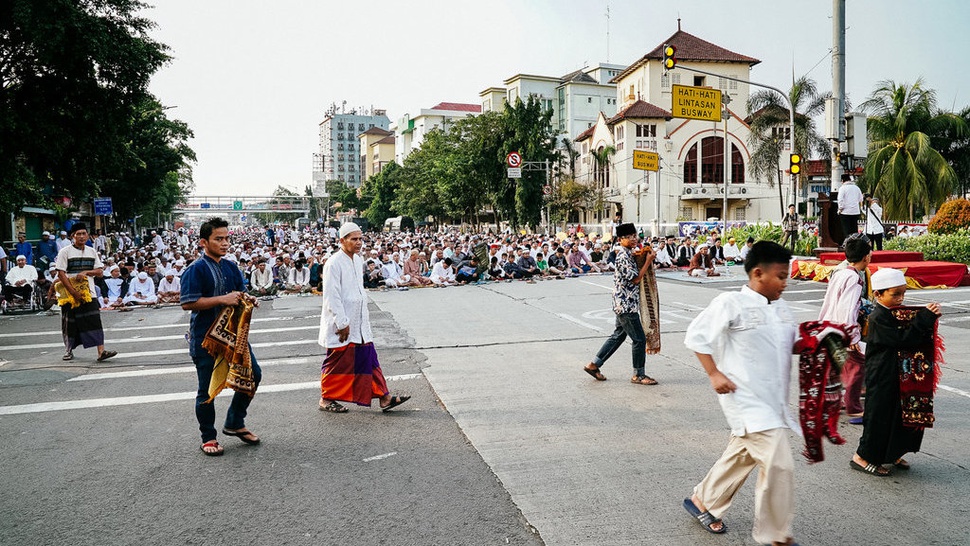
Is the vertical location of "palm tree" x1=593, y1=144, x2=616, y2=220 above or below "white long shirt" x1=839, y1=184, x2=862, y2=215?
above

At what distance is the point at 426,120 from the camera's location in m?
109

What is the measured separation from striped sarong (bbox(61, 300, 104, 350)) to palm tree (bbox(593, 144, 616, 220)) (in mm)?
44682

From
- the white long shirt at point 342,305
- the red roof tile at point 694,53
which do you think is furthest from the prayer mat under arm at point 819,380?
the red roof tile at point 694,53

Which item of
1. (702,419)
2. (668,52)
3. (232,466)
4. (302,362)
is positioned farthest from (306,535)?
(668,52)

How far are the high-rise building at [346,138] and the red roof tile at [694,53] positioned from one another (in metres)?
133

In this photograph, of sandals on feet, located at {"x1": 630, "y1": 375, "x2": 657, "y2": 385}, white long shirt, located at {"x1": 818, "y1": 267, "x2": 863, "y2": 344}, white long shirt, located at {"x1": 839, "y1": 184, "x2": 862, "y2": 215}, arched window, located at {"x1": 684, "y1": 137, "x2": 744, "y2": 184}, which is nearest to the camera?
white long shirt, located at {"x1": 818, "y1": 267, "x2": 863, "y2": 344}

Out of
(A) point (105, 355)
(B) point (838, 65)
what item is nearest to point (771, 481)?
(A) point (105, 355)

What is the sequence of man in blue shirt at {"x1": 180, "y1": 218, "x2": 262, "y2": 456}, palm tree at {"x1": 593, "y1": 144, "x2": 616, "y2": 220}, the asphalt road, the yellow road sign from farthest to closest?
palm tree at {"x1": 593, "y1": 144, "x2": 616, "y2": 220} < the yellow road sign < man in blue shirt at {"x1": 180, "y1": 218, "x2": 262, "y2": 456} < the asphalt road

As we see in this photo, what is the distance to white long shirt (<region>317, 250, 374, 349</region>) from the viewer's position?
636 cm

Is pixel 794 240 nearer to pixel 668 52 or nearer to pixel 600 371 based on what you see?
pixel 668 52

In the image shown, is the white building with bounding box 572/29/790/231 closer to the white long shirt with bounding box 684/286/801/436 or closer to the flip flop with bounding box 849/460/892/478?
the flip flop with bounding box 849/460/892/478

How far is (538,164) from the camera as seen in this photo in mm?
46375

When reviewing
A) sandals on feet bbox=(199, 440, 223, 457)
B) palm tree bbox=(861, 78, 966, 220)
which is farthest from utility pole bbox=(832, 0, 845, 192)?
palm tree bbox=(861, 78, 966, 220)

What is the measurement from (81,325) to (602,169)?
1922 inches
